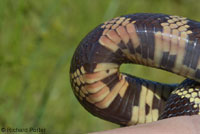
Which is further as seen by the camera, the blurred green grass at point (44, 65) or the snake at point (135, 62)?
the blurred green grass at point (44, 65)

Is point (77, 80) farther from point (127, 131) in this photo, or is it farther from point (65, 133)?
point (65, 133)

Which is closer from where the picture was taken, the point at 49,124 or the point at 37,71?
the point at 49,124

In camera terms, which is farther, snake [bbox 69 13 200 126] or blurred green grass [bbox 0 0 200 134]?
blurred green grass [bbox 0 0 200 134]

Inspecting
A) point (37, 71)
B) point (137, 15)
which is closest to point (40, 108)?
point (137, 15)

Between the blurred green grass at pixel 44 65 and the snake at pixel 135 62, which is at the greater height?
the snake at pixel 135 62

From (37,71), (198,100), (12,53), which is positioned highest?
(198,100)
